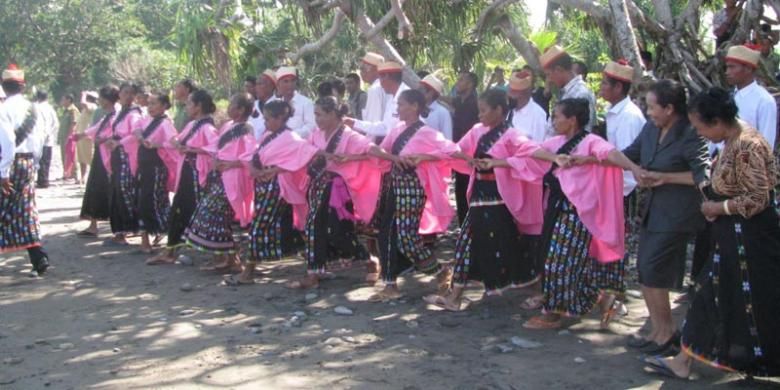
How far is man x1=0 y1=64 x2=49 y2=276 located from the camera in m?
7.13

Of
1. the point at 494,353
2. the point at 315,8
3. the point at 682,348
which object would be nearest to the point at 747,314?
the point at 682,348

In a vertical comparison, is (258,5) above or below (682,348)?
above

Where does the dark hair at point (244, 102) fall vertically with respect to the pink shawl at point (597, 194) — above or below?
above

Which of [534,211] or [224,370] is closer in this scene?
[224,370]

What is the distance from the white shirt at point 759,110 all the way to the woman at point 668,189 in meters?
0.67

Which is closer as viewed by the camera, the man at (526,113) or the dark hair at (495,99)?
the dark hair at (495,99)

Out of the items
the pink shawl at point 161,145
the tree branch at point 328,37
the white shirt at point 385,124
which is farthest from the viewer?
the tree branch at point 328,37

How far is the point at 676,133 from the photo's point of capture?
4.82m

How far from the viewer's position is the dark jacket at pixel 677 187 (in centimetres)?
473

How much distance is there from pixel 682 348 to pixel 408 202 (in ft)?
8.39

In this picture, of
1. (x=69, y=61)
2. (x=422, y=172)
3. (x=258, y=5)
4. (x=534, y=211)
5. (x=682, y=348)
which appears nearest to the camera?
(x=682, y=348)

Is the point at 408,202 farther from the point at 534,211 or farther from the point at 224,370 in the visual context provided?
the point at 224,370

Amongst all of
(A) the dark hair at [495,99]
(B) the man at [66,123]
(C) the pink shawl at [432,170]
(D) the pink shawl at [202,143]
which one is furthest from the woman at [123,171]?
(B) the man at [66,123]

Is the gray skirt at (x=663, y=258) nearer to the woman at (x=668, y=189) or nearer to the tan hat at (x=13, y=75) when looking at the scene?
the woman at (x=668, y=189)
